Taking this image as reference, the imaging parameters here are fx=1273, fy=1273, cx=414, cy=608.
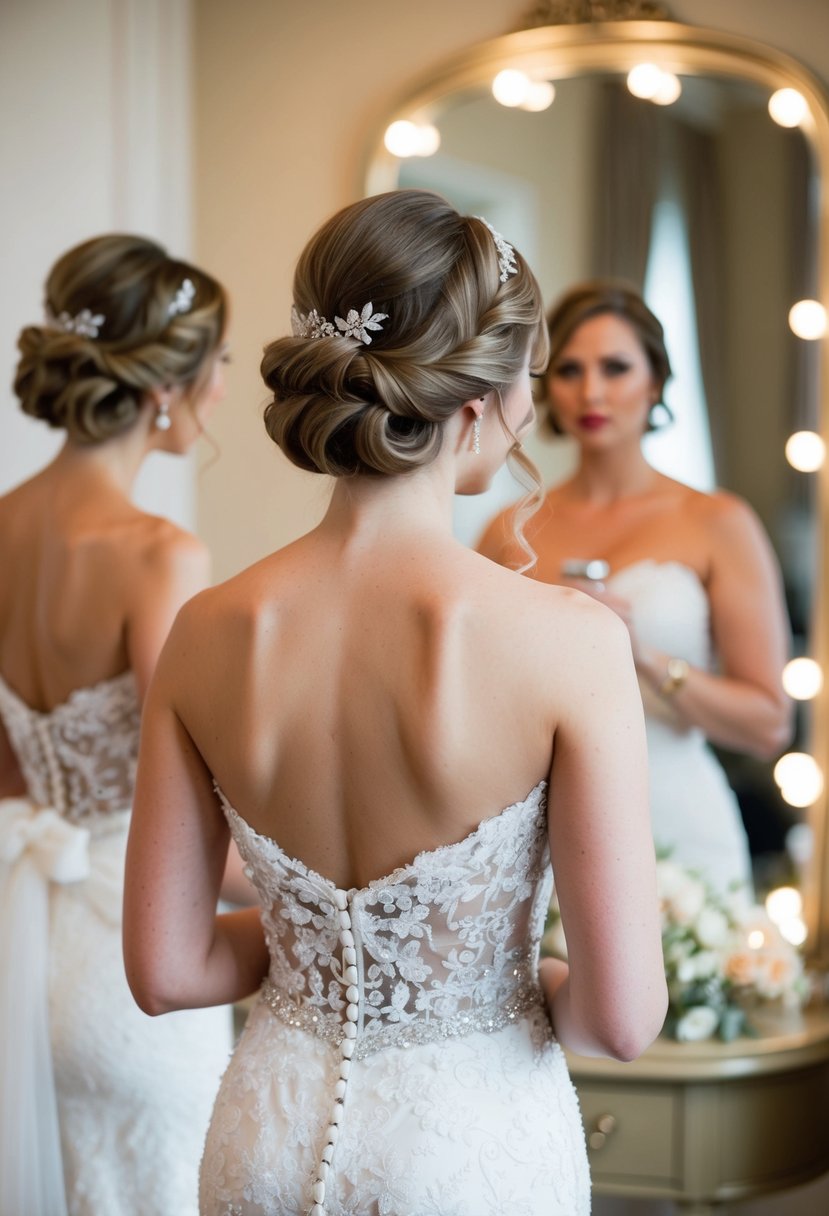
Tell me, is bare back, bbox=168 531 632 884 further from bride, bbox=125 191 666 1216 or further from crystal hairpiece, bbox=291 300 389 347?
crystal hairpiece, bbox=291 300 389 347

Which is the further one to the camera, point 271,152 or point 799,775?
point 271,152

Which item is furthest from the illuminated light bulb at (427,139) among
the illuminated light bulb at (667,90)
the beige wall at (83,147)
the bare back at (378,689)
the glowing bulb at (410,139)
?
the bare back at (378,689)

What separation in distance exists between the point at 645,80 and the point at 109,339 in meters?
1.12

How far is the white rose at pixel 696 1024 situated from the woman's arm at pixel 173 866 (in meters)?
1.04

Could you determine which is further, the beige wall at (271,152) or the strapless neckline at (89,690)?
the beige wall at (271,152)

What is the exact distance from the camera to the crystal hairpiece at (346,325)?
43.9 inches

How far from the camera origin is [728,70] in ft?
7.53

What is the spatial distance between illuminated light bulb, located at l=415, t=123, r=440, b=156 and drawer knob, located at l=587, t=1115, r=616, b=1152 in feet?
5.95

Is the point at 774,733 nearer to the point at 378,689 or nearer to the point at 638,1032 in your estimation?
the point at 638,1032

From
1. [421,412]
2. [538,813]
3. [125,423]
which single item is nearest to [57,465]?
[125,423]

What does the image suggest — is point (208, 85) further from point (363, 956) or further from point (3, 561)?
point (363, 956)

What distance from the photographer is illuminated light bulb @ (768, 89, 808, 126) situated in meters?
2.24

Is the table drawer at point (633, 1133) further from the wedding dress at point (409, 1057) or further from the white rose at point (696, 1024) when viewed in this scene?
the wedding dress at point (409, 1057)

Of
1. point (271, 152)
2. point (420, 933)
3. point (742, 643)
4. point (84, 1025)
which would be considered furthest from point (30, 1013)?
point (271, 152)
